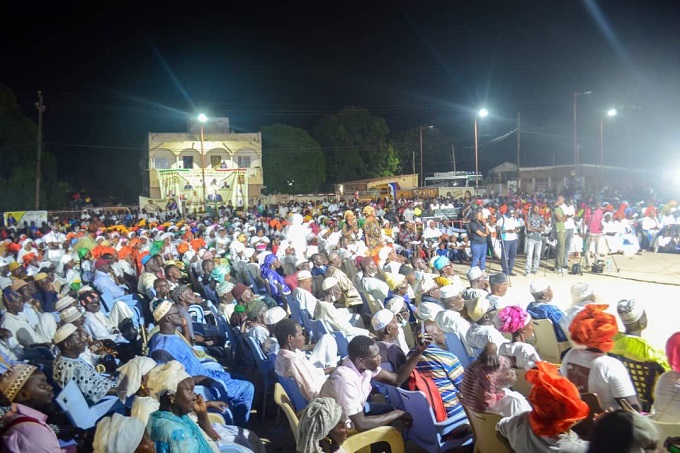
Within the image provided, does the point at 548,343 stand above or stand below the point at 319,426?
below

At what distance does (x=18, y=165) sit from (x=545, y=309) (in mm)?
38885

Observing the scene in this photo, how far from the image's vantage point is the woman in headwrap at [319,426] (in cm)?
267

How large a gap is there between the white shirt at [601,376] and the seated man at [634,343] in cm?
57

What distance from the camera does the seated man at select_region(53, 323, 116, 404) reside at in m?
4.02

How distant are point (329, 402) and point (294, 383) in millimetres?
1273

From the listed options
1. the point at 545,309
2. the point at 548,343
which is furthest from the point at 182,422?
the point at 545,309

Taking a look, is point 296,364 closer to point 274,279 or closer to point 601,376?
point 601,376

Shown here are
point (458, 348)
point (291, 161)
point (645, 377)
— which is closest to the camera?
point (645, 377)

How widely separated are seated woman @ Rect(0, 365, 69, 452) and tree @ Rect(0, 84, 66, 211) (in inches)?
1406

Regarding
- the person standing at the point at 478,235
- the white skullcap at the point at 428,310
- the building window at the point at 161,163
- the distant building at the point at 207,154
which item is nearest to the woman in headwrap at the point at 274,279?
the white skullcap at the point at 428,310

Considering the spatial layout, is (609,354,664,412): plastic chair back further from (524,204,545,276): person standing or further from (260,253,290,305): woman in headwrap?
(524,204,545,276): person standing

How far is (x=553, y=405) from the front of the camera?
8.08 ft

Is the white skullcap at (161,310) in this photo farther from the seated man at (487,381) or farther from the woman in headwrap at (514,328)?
the woman in headwrap at (514,328)

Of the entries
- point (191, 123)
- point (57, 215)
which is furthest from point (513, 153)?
point (57, 215)
